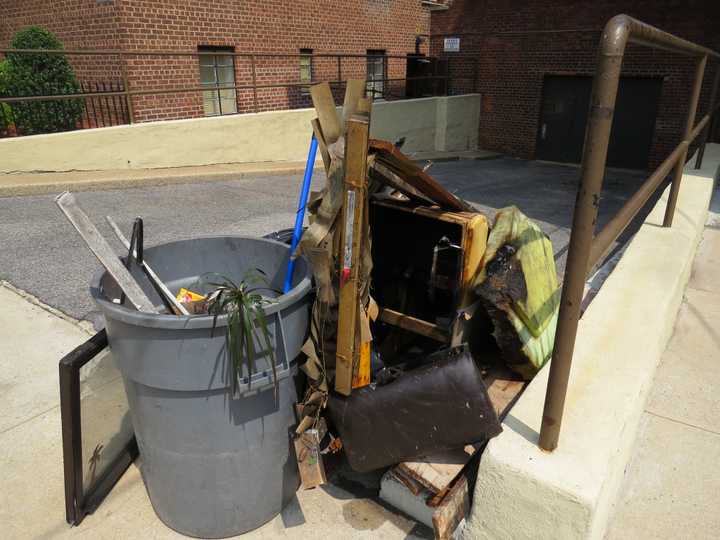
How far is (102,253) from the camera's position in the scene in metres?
2.04

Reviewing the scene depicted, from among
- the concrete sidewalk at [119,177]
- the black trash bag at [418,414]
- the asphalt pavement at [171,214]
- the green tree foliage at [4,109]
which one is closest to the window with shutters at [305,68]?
the concrete sidewalk at [119,177]

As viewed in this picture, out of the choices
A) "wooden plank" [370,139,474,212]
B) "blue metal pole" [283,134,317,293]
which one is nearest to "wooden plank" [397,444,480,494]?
"blue metal pole" [283,134,317,293]

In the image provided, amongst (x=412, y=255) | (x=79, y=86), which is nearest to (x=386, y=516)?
(x=412, y=255)

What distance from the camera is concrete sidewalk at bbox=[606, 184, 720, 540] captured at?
86.7 inches

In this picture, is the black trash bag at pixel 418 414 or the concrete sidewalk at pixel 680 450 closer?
the black trash bag at pixel 418 414

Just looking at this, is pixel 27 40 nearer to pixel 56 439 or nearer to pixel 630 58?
pixel 56 439

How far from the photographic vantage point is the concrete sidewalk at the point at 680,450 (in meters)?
2.20

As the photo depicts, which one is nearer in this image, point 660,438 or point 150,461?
point 150,461

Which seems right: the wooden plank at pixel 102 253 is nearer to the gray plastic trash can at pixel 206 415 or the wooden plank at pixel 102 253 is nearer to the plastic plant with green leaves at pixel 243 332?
the gray plastic trash can at pixel 206 415

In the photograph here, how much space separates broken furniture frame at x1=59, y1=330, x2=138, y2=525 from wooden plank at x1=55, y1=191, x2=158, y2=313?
12.4 inches

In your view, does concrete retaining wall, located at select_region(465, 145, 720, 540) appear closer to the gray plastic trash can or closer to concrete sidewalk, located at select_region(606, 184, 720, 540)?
concrete sidewalk, located at select_region(606, 184, 720, 540)

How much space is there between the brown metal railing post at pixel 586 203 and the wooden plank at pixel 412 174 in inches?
29.9

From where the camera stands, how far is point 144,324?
179cm

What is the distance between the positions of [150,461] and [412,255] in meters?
1.60
